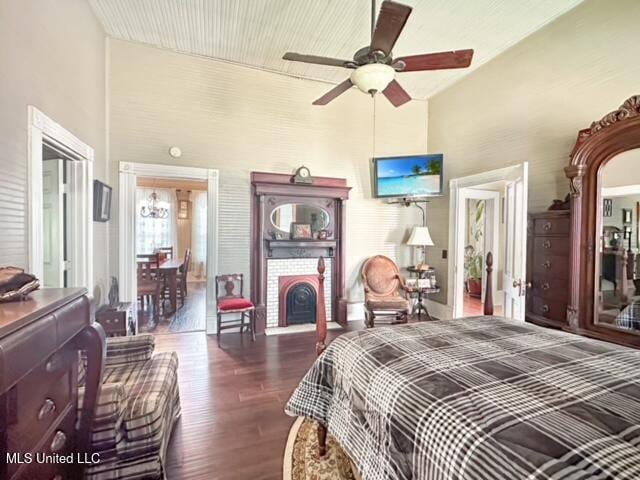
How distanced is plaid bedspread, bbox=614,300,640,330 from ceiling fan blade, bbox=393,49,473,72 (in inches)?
91.9

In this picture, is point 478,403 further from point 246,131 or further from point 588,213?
point 246,131

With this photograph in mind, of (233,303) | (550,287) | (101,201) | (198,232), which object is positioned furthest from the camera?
(198,232)

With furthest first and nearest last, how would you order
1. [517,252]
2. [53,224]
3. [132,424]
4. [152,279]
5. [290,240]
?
1. [152,279]
2. [290,240]
3. [517,252]
4. [53,224]
5. [132,424]

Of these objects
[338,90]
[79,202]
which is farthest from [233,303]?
[338,90]

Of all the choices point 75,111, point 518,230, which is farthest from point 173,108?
point 518,230

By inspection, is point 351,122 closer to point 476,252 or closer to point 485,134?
point 485,134

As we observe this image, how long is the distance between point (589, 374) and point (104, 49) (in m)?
5.19

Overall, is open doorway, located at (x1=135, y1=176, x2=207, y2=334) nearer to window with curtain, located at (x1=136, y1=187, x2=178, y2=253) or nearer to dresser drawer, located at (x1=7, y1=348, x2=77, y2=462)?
window with curtain, located at (x1=136, y1=187, x2=178, y2=253)

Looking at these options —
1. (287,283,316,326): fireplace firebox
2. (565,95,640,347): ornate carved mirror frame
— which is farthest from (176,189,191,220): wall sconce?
(565,95,640,347): ornate carved mirror frame

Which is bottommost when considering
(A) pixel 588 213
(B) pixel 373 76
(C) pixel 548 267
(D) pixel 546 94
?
(C) pixel 548 267

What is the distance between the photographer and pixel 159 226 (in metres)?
8.74

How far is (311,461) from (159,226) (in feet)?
27.2

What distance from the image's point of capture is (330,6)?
3.20m

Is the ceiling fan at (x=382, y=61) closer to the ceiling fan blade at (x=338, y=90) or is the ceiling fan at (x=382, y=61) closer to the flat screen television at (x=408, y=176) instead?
the ceiling fan blade at (x=338, y=90)
